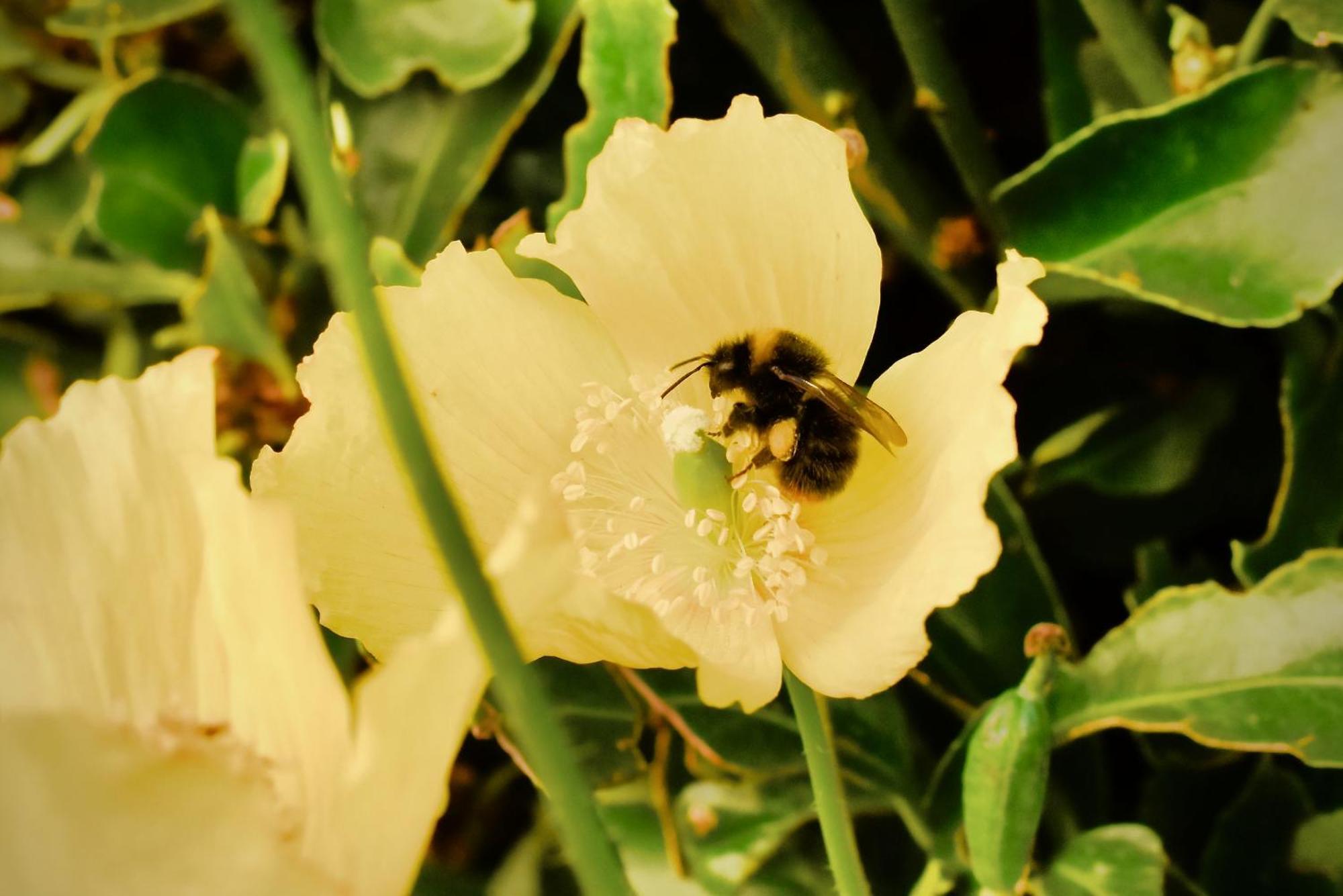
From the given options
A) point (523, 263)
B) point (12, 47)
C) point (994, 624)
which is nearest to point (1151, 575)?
point (994, 624)

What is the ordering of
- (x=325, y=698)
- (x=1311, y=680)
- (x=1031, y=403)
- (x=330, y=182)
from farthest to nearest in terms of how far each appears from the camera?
(x=1031, y=403) < (x=1311, y=680) < (x=325, y=698) < (x=330, y=182)

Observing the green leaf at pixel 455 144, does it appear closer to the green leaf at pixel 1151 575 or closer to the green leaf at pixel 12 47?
the green leaf at pixel 12 47

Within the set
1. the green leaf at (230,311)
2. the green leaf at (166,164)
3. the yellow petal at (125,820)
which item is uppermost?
the green leaf at (166,164)

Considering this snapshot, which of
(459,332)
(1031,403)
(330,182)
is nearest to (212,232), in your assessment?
(459,332)

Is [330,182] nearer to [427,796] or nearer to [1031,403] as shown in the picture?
[427,796]

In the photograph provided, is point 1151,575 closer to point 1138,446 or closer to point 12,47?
point 1138,446

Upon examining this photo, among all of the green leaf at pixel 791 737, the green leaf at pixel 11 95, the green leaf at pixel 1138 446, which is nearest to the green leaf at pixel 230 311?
the green leaf at pixel 11 95
